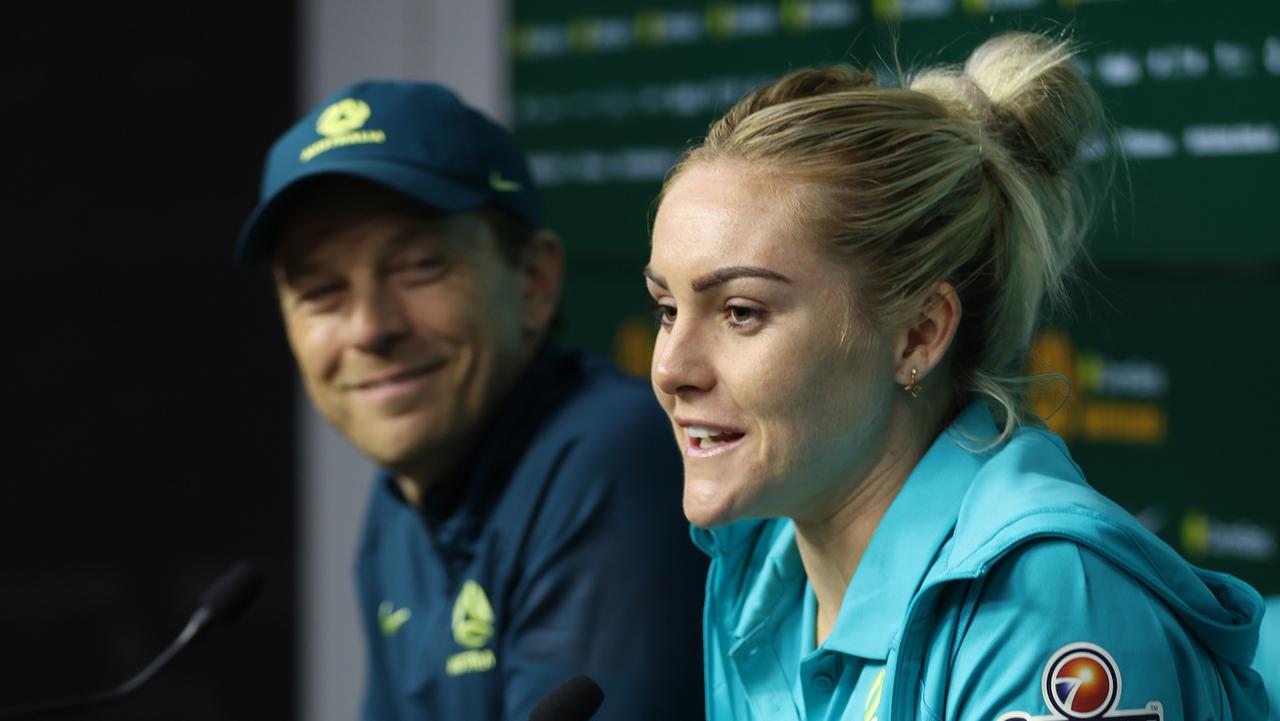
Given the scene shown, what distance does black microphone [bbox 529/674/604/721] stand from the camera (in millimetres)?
1065

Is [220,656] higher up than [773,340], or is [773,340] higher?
[773,340]

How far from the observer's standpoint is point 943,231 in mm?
1027

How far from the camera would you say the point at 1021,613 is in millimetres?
909

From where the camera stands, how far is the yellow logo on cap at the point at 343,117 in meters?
1.46

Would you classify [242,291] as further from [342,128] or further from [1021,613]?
[1021,613]

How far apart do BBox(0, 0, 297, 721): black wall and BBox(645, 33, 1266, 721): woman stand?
1859mm

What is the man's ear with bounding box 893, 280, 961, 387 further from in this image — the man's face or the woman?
the man's face

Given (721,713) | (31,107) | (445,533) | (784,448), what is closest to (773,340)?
(784,448)

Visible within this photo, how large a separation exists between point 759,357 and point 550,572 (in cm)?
45

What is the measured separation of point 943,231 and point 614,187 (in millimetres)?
1615

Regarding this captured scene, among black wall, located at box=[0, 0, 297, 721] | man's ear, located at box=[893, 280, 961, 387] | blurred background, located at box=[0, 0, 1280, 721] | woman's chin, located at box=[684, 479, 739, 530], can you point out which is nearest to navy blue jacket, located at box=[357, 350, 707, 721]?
woman's chin, located at box=[684, 479, 739, 530]

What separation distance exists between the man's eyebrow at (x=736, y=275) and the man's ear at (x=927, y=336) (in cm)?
10

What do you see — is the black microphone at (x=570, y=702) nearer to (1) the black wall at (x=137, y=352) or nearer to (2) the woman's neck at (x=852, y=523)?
(2) the woman's neck at (x=852, y=523)

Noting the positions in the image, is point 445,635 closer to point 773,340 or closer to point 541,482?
point 541,482
